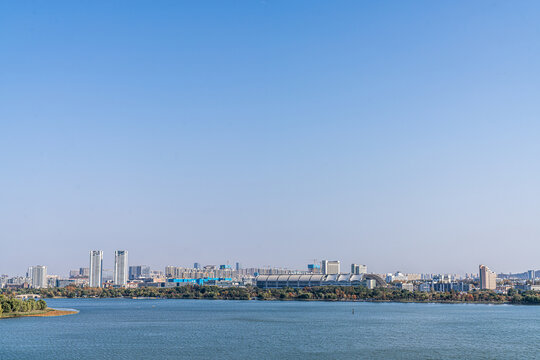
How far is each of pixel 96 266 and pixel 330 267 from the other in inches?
2665

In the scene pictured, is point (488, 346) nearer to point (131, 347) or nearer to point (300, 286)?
point (131, 347)

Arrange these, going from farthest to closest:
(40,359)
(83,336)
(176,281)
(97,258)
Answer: (97,258) → (176,281) → (83,336) → (40,359)

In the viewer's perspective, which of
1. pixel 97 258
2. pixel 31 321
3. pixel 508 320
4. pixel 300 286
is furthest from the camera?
pixel 97 258

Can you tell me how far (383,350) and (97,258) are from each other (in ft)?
494

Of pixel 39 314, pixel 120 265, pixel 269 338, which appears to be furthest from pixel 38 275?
pixel 269 338

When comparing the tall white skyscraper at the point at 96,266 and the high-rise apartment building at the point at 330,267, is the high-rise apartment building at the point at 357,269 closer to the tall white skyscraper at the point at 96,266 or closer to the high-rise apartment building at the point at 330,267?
the high-rise apartment building at the point at 330,267

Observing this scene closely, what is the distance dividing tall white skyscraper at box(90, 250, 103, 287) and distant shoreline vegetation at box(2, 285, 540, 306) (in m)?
61.9

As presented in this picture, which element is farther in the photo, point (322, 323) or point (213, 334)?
point (322, 323)

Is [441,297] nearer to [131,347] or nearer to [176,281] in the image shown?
[131,347]

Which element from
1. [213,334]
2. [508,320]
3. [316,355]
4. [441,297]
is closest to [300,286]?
[441,297]

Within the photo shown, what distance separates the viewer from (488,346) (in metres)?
30.5

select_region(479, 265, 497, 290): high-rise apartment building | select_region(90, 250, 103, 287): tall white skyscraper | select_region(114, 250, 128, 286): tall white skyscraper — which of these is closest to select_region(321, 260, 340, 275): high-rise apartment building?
select_region(479, 265, 497, 290): high-rise apartment building

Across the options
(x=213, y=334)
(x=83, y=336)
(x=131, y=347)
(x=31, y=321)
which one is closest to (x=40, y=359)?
(x=131, y=347)

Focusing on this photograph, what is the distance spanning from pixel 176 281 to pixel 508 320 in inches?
4266
